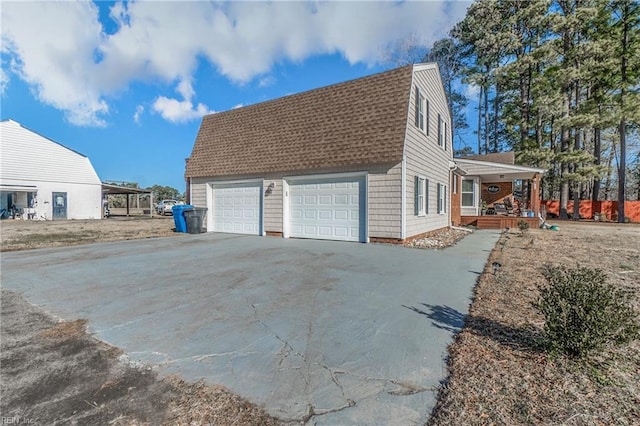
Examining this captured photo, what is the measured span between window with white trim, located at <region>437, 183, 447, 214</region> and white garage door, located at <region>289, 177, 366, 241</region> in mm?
5207

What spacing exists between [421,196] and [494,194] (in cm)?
1199

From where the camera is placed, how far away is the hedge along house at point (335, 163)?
9445mm

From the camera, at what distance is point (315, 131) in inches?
430

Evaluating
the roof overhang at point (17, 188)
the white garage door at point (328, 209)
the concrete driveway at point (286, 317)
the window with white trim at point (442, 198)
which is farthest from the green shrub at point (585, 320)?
the roof overhang at point (17, 188)

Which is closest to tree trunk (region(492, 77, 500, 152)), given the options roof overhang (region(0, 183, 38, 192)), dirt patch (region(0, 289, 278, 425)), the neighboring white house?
dirt patch (region(0, 289, 278, 425))

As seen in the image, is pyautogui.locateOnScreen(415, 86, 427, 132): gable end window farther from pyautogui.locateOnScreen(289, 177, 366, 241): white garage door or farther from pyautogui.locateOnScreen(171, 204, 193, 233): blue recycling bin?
pyautogui.locateOnScreen(171, 204, 193, 233): blue recycling bin

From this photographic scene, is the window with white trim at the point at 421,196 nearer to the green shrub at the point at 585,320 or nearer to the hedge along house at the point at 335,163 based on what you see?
the hedge along house at the point at 335,163

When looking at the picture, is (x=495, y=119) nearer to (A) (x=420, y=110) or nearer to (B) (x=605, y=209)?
(B) (x=605, y=209)

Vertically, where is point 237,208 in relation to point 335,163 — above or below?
below

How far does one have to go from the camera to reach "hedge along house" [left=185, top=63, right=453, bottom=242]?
372 inches

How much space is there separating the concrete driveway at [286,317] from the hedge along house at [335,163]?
302cm

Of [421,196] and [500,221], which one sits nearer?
[421,196]

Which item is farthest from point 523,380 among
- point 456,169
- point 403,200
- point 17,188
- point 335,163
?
point 17,188

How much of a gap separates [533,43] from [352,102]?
18985 mm
